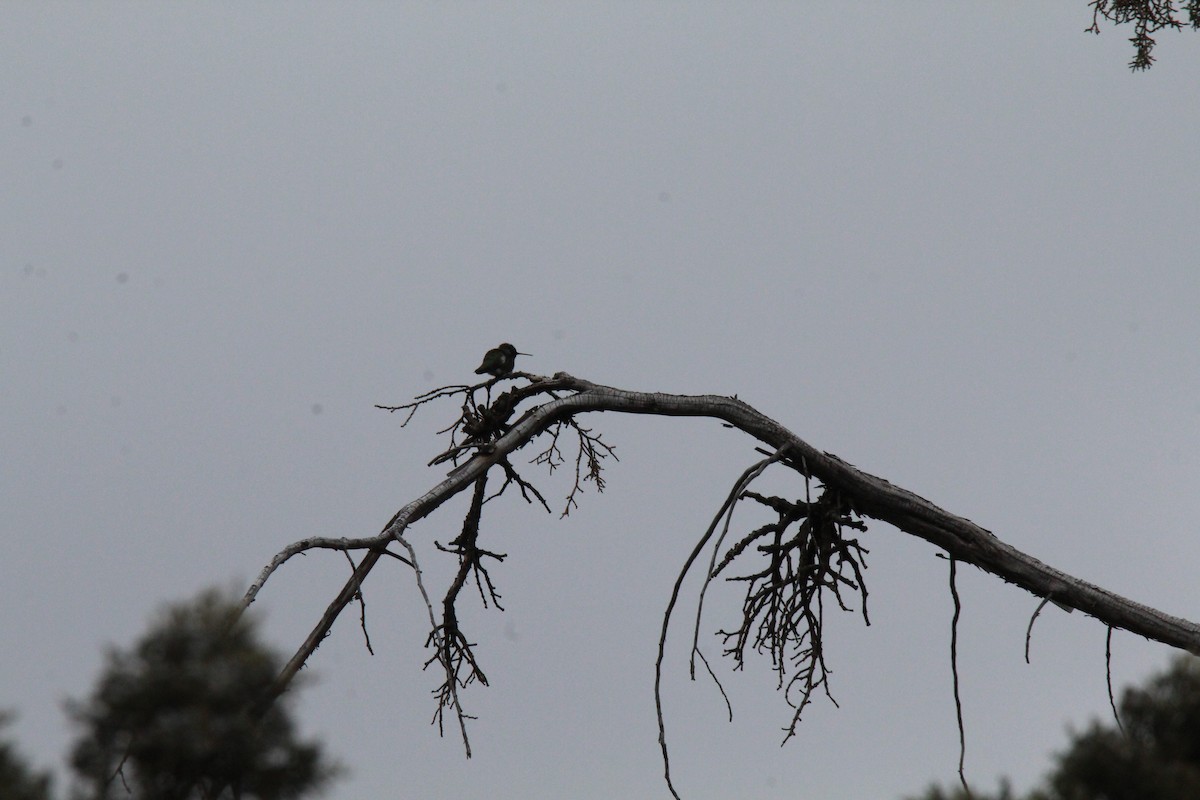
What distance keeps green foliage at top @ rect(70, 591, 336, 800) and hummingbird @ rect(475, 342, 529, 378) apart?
3.52m

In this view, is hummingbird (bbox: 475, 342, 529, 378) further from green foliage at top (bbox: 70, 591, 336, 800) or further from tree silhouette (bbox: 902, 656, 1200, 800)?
tree silhouette (bbox: 902, 656, 1200, 800)

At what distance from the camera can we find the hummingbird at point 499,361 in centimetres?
579

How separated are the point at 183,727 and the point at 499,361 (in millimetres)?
3739

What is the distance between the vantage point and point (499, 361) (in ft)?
19.1

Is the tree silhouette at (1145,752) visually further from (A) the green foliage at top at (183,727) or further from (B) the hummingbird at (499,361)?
(A) the green foliage at top at (183,727)

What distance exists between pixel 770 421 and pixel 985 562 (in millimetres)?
1195

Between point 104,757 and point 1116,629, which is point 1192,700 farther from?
point 104,757

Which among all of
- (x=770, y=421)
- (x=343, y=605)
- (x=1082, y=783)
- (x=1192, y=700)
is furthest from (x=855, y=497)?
(x=1192, y=700)

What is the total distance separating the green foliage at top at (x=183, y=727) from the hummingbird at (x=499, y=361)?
3.52m

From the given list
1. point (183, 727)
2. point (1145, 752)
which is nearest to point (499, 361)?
point (183, 727)

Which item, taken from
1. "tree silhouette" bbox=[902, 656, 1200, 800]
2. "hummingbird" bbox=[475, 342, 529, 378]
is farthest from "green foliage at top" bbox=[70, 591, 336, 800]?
"tree silhouette" bbox=[902, 656, 1200, 800]

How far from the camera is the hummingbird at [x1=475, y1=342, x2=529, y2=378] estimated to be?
5.79m

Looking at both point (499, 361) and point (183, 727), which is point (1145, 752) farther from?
point (183, 727)

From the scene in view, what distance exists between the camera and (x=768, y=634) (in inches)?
212
